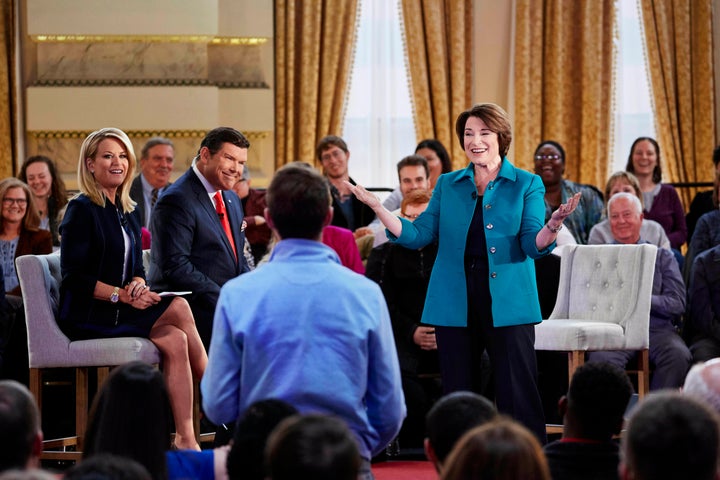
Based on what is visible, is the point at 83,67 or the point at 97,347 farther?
the point at 83,67

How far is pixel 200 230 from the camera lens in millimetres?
4414

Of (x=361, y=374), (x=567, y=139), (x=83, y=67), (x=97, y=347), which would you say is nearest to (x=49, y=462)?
(x=97, y=347)

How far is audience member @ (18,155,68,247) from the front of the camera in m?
6.60

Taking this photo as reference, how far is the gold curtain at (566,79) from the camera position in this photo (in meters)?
8.78

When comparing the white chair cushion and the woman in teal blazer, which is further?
the white chair cushion

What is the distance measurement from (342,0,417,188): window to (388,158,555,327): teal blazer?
511cm

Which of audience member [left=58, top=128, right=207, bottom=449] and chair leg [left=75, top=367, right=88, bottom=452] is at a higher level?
audience member [left=58, top=128, right=207, bottom=449]

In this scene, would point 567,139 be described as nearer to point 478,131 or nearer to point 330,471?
point 478,131

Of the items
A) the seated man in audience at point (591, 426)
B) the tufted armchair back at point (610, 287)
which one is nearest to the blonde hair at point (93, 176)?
the tufted armchair back at point (610, 287)

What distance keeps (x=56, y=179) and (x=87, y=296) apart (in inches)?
101

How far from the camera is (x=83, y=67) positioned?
8.05 metres

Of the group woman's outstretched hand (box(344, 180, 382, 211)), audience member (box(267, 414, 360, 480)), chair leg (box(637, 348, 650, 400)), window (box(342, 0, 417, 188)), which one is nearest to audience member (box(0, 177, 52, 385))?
woman's outstretched hand (box(344, 180, 382, 211))

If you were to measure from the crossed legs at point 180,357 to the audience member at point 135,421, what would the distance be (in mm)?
1793

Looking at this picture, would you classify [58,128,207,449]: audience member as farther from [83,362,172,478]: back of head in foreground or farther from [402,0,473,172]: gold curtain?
[402,0,473,172]: gold curtain
